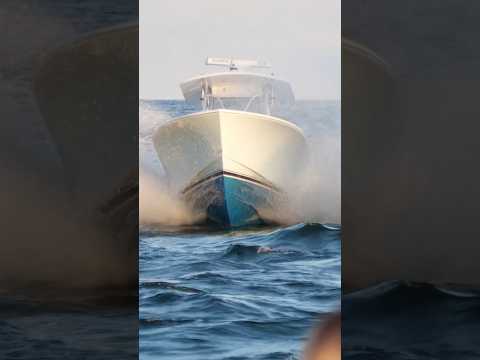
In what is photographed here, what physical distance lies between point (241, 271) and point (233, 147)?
160cm

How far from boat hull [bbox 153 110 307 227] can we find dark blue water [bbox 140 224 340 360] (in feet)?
0.94

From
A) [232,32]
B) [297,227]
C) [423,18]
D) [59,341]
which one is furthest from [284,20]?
[59,341]

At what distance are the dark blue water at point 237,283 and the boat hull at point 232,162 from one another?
0.29 m

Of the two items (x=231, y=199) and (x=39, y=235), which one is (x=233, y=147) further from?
(x=39, y=235)

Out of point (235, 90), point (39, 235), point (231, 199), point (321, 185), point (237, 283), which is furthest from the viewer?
point (321, 185)

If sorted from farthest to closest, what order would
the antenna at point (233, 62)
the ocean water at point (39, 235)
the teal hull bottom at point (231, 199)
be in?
the teal hull bottom at point (231, 199)
the antenna at point (233, 62)
the ocean water at point (39, 235)

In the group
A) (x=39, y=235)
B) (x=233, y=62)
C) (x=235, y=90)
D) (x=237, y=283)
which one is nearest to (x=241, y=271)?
(x=237, y=283)

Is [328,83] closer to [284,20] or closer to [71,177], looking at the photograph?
[284,20]

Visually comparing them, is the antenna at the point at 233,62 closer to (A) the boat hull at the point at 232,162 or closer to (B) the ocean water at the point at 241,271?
(A) the boat hull at the point at 232,162

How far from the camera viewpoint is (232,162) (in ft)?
24.2

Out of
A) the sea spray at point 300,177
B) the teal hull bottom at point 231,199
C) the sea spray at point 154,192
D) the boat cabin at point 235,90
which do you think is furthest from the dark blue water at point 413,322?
the sea spray at point 154,192

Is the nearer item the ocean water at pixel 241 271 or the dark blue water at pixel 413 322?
the dark blue water at pixel 413 322

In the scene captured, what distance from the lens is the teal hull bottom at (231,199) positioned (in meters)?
7.68

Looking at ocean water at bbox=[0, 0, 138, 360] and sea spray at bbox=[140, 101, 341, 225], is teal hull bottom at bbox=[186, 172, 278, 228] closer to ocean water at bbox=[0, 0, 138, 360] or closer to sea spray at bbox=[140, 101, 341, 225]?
sea spray at bbox=[140, 101, 341, 225]
